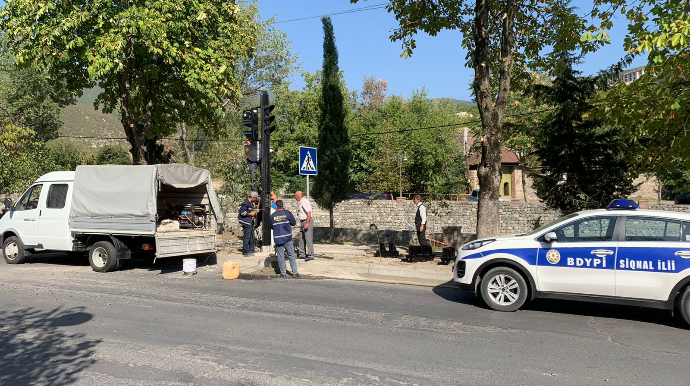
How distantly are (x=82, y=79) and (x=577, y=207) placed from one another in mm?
16768

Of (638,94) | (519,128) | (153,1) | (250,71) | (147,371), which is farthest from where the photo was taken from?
(250,71)

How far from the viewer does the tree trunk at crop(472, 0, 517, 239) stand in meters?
11.2

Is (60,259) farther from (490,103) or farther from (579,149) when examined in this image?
(579,149)

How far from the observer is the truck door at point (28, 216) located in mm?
12477

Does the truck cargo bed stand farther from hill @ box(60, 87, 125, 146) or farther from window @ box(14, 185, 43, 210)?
hill @ box(60, 87, 125, 146)

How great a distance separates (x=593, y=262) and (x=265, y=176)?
771 centimetres

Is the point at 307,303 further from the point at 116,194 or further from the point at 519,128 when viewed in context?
the point at 519,128

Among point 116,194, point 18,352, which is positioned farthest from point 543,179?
point 18,352

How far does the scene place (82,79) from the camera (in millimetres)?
17125

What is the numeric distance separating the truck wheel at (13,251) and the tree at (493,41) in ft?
34.4

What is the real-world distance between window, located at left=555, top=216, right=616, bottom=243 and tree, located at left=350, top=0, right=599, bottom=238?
3.70 meters

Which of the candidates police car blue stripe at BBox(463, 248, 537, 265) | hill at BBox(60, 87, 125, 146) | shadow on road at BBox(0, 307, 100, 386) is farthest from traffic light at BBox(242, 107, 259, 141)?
hill at BBox(60, 87, 125, 146)

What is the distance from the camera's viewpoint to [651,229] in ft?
23.3

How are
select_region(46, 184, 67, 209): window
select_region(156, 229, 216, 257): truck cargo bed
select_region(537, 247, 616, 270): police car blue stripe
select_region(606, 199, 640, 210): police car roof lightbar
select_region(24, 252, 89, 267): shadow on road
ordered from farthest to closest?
select_region(24, 252, 89, 267): shadow on road → select_region(46, 184, 67, 209): window → select_region(156, 229, 216, 257): truck cargo bed → select_region(606, 199, 640, 210): police car roof lightbar → select_region(537, 247, 616, 270): police car blue stripe
